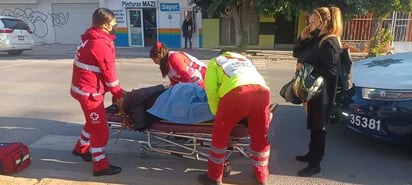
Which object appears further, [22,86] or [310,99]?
[22,86]

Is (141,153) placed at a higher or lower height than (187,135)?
lower

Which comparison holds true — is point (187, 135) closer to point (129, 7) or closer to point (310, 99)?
point (310, 99)

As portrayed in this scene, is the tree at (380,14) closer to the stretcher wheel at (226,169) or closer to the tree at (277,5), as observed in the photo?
the tree at (277,5)

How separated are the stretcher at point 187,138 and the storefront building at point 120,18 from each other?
1340 centimetres

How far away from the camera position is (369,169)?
399cm

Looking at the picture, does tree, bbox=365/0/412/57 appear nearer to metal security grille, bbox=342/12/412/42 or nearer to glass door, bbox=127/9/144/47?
metal security grille, bbox=342/12/412/42

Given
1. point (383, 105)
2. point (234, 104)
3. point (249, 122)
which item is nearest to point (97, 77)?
point (234, 104)

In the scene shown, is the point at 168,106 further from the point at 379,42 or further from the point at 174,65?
the point at 379,42

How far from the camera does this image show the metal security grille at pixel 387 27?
15.2 metres

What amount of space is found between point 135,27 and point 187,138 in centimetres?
1509

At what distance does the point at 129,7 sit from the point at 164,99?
48.1 feet

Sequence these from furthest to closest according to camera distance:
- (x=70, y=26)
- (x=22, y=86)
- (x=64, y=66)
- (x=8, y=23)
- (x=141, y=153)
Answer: (x=70, y=26) < (x=8, y=23) < (x=64, y=66) < (x=22, y=86) < (x=141, y=153)

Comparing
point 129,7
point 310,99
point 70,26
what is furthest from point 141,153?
point 70,26

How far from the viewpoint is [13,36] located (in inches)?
575
